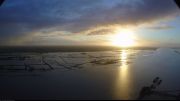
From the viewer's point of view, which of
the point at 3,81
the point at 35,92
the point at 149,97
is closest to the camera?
the point at 149,97

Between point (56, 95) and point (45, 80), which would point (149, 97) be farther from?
point (45, 80)

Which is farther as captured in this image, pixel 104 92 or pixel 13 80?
pixel 13 80

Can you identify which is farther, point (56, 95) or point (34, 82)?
point (34, 82)

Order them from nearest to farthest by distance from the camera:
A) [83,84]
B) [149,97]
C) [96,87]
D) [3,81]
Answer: [149,97], [96,87], [83,84], [3,81]

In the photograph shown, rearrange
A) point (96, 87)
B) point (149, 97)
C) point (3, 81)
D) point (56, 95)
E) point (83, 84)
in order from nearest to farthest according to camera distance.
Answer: point (149, 97), point (56, 95), point (96, 87), point (83, 84), point (3, 81)

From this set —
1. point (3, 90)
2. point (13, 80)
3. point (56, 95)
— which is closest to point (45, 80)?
point (13, 80)

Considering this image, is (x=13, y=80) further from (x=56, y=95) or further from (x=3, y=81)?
(x=56, y=95)

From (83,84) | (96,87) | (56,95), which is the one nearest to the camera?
(56,95)

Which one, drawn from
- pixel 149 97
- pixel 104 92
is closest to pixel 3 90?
pixel 104 92

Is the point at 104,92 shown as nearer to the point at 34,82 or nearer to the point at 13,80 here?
the point at 34,82
